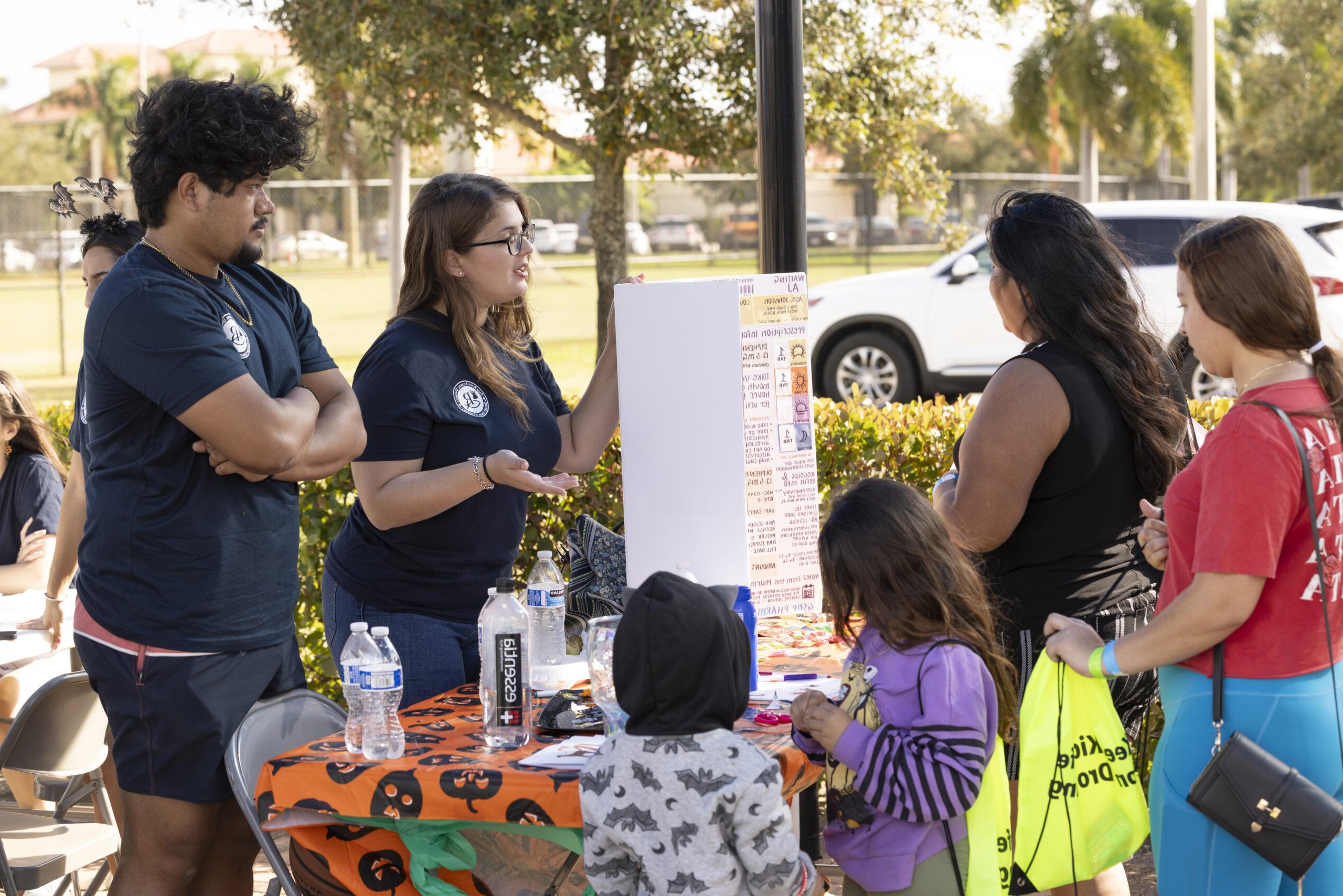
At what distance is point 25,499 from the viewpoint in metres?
4.06

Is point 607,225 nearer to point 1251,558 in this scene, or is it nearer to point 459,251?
point 459,251

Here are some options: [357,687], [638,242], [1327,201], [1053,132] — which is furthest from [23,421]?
[1053,132]

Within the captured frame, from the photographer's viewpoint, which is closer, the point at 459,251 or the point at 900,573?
the point at 900,573

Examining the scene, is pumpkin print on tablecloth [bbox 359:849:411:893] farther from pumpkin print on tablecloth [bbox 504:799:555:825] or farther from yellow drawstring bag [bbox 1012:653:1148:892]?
yellow drawstring bag [bbox 1012:653:1148:892]

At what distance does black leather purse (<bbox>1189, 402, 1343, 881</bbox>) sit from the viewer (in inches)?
80.7

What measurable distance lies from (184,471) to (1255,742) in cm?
191

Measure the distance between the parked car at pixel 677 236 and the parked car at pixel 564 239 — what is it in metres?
1.82

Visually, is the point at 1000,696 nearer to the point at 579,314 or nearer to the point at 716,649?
the point at 716,649

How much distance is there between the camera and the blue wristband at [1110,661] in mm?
2275

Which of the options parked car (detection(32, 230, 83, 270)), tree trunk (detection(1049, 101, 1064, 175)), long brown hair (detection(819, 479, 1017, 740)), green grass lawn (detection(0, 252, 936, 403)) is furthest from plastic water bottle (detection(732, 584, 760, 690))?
tree trunk (detection(1049, 101, 1064, 175))

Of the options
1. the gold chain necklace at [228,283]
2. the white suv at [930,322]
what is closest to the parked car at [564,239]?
the white suv at [930,322]

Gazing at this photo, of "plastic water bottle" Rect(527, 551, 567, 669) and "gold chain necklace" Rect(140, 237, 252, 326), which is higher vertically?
"gold chain necklace" Rect(140, 237, 252, 326)

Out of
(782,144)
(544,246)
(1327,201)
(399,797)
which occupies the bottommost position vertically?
(399,797)

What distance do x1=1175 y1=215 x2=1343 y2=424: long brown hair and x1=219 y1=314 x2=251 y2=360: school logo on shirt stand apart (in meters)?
1.71
